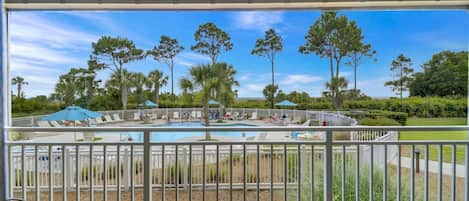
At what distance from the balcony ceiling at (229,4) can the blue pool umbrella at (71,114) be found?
4.56 ft

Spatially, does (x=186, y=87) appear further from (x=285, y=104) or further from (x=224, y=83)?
(x=285, y=104)

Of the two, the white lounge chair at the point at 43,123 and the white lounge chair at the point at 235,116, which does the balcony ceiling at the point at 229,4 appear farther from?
the white lounge chair at the point at 235,116

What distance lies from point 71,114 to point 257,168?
8.52 ft

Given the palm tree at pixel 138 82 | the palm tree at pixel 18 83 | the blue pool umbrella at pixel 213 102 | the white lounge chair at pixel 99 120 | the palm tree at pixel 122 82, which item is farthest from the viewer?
the blue pool umbrella at pixel 213 102

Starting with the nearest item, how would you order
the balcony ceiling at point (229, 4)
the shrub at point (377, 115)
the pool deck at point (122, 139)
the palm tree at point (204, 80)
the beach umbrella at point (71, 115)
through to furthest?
1. the balcony ceiling at point (229, 4)
2. the pool deck at point (122, 139)
3. the shrub at point (377, 115)
4. the beach umbrella at point (71, 115)
5. the palm tree at point (204, 80)

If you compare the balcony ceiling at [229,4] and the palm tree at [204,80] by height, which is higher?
the balcony ceiling at [229,4]

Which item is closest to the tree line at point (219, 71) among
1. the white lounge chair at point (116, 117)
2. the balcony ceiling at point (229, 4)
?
the white lounge chair at point (116, 117)

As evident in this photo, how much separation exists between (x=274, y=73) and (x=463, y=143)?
8.52 feet

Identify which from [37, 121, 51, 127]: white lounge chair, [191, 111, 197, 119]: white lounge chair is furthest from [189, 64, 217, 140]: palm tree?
[37, 121, 51, 127]: white lounge chair

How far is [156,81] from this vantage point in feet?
14.1

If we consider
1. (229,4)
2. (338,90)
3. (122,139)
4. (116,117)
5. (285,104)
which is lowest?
(122,139)

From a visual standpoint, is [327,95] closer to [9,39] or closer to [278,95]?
[278,95]

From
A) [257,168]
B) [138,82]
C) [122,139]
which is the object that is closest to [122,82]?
[138,82]

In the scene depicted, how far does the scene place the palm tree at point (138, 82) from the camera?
3936mm
